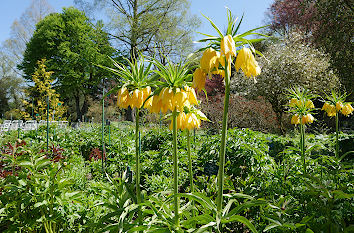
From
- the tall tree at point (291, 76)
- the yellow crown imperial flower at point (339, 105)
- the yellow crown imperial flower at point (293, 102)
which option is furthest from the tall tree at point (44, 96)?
the yellow crown imperial flower at point (339, 105)

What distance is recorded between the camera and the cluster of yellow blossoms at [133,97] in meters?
1.47

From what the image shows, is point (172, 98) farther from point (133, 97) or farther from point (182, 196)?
point (182, 196)

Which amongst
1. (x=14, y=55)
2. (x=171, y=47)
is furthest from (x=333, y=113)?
(x=14, y=55)

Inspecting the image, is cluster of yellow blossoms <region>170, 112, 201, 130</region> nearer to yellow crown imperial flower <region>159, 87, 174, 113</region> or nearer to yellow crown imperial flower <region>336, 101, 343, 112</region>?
yellow crown imperial flower <region>159, 87, 174, 113</region>

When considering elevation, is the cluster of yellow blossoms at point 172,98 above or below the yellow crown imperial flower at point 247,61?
below

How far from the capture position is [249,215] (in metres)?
2.06

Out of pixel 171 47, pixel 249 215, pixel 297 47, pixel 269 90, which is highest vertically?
pixel 171 47

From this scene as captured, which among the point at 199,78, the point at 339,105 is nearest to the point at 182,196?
the point at 199,78

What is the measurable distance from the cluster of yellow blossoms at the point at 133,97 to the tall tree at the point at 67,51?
21.9m

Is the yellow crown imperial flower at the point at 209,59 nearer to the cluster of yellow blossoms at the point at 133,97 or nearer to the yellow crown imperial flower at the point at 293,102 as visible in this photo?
the cluster of yellow blossoms at the point at 133,97

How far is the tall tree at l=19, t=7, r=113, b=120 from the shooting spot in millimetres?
22672

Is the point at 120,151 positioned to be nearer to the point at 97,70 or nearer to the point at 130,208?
the point at 130,208

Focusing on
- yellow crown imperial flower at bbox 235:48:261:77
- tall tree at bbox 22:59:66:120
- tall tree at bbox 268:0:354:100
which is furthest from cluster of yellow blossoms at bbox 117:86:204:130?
tall tree at bbox 22:59:66:120

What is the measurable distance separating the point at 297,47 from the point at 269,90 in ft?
10.9
